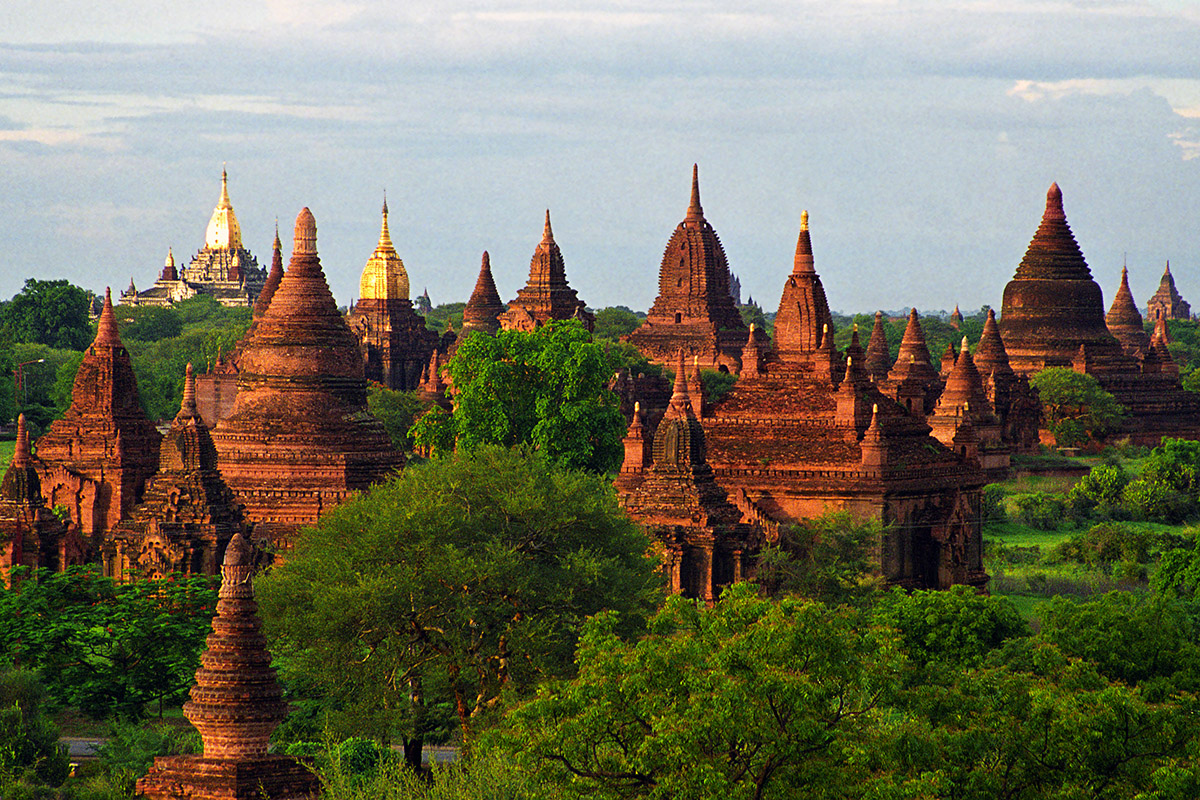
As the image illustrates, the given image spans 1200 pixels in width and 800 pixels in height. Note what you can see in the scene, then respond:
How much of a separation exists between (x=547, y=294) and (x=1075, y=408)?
20.2m

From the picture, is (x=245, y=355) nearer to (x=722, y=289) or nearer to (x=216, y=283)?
(x=722, y=289)

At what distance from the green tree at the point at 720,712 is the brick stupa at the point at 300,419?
2417cm

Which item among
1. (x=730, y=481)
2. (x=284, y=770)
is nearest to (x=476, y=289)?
(x=730, y=481)

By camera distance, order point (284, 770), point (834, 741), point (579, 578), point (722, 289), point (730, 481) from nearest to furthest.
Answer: point (834, 741) < point (284, 770) < point (579, 578) < point (730, 481) < point (722, 289)

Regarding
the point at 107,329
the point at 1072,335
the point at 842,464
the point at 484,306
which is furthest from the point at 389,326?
the point at 842,464

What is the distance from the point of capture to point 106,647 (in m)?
45.9

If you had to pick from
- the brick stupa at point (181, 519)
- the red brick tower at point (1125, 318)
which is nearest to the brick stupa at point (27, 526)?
the brick stupa at point (181, 519)

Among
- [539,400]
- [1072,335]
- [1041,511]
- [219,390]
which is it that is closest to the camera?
[539,400]

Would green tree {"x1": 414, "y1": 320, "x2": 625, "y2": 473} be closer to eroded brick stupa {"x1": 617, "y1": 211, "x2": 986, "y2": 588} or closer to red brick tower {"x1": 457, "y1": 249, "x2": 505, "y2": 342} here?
eroded brick stupa {"x1": 617, "y1": 211, "x2": 986, "y2": 588}

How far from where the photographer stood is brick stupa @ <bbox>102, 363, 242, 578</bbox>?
5197 cm

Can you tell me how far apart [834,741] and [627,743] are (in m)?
2.59

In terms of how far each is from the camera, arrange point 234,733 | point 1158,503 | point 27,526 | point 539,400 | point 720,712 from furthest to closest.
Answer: point 1158,503, point 539,400, point 27,526, point 234,733, point 720,712

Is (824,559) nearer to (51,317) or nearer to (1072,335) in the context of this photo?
(1072,335)

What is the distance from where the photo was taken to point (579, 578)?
41.9 metres
